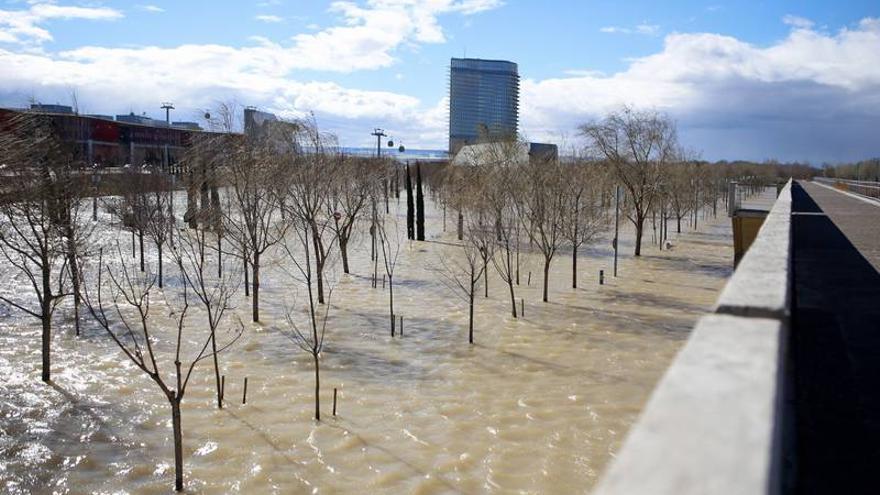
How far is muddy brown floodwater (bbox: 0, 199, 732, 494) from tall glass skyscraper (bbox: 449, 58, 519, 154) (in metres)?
131

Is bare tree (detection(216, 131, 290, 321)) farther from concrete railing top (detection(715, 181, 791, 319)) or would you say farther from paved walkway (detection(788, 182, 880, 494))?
concrete railing top (detection(715, 181, 791, 319))

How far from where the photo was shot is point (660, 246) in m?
31.5

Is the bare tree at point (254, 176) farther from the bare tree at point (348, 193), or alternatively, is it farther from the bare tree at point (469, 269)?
→ the bare tree at point (469, 269)

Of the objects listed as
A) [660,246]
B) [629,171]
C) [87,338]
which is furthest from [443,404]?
[660,246]

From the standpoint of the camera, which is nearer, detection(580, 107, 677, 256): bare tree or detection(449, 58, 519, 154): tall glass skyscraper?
detection(580, 107, 677, 256): bare tree

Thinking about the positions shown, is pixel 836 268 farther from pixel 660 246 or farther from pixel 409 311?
pixel 660 246

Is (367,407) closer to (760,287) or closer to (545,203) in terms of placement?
(760,287)

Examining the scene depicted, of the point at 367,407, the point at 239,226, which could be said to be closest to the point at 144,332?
the point at 367,407

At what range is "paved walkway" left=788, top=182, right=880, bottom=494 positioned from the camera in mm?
2648

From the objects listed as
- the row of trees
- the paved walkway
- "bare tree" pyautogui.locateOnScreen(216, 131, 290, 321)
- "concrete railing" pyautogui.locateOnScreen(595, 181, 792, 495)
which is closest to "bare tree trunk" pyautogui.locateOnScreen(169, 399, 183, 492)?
the row of trees

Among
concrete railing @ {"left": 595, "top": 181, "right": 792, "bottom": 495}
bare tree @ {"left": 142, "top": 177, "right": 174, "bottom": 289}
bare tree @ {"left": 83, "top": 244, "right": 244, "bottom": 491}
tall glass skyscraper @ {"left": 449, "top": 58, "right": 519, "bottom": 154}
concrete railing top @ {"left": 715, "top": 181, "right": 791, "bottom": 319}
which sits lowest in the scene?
bare tree @ {"left": 83, "top": 244, "right": 244, "bottom": 491}

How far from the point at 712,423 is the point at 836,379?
3.10 meters

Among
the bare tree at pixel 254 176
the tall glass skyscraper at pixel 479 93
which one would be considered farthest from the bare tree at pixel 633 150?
the tall glass skyscraper at pixel 479 93

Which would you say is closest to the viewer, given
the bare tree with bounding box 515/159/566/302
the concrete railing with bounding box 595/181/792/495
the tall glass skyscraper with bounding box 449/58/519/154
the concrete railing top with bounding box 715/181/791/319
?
the concrete railing with bounding box 595/181/792/495
